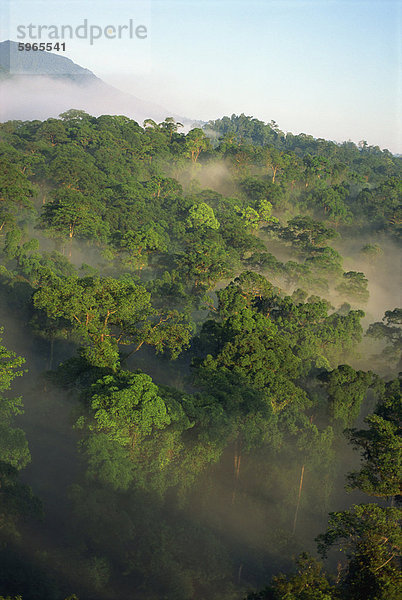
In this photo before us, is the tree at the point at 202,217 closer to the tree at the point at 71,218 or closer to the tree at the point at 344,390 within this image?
the tree at the point at 71,218

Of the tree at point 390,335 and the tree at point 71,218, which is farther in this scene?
the tree at point 71,218

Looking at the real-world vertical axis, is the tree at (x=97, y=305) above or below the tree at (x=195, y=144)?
below

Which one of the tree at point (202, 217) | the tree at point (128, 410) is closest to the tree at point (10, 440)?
the tree at point (128, 410)

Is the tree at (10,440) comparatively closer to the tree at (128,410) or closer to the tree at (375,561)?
the tree at (128,410)

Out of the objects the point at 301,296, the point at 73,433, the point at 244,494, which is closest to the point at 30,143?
the point at 301,296

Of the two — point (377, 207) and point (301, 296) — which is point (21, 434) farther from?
point (377, 207)

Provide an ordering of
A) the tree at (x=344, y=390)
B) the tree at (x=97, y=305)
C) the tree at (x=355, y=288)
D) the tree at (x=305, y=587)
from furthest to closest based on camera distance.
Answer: the tree at (x=355, y=288), the tree at (x=344, y=390), the tree at (x=97, y=305), the tree at (x=305, y=587)

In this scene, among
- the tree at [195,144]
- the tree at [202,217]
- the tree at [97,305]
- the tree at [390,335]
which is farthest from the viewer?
the tree at [195,144]

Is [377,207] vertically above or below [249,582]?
above

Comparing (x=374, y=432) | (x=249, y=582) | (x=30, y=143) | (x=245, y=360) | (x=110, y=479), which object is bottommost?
(x=249, y=582)

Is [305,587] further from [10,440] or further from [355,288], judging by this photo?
[355,288]

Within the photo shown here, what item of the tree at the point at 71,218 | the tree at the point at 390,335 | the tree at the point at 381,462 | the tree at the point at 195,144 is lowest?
the tree at the point at 390,335
